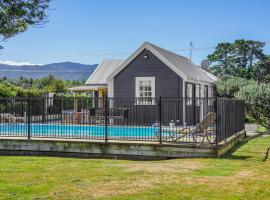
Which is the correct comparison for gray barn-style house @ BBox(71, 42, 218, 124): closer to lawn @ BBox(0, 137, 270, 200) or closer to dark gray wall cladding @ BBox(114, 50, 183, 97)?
dark gray wall cladding @ BBox(114, 50, 183, 97)

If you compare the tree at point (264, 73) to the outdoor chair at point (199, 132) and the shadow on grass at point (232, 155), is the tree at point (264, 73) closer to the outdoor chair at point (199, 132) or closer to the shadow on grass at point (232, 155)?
the shadow on grass at point (232, 155)

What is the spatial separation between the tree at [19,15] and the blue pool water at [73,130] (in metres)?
9.16

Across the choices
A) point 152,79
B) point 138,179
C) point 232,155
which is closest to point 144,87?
point 152,79

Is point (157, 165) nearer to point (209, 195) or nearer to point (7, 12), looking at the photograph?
point (209, 195)

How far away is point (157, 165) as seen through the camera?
12.4m

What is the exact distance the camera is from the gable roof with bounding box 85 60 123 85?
31.6 meters

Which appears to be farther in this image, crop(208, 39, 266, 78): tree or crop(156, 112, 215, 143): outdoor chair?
crop(208, 39, 266, 78): tree

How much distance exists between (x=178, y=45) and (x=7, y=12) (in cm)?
5474

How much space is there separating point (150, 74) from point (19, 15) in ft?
→ 62.7

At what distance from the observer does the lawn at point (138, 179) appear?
336 inches

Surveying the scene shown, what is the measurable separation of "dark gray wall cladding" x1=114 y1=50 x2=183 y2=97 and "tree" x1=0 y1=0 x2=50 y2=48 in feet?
59.2

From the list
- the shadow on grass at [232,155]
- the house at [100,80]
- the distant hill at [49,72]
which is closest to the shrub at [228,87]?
the house at [100,80]

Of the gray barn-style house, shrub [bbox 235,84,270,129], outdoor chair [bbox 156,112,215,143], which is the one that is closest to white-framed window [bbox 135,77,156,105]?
the gray barn-style house

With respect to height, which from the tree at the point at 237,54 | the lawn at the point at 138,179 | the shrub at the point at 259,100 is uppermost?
the tree at the point at 237,54
